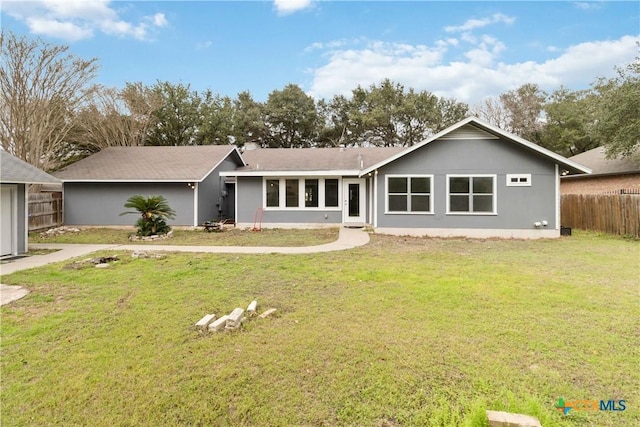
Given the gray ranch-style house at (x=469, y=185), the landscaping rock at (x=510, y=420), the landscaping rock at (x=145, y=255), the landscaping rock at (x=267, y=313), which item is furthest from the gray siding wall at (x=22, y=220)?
the landscaping rock at (x=510, y=420)

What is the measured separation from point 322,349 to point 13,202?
9712 millimetres

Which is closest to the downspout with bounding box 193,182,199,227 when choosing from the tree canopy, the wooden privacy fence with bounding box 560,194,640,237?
the tree canopy

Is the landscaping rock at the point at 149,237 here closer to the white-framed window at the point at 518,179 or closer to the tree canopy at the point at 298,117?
the tree canopy at the point at 298,117

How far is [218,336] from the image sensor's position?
3.65 meters

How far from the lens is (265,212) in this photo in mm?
14148

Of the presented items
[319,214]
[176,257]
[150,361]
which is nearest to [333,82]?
[319,214]

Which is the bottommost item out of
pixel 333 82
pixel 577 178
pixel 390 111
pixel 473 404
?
pixel 473 404

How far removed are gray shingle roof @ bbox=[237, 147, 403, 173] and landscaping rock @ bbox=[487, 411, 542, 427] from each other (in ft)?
39.1

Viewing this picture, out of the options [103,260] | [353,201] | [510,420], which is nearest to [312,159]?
[353,201]

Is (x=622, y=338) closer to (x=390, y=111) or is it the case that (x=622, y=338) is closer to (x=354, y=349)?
(x=354, y=349)

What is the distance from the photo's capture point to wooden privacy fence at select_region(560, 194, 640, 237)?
36.8 ft

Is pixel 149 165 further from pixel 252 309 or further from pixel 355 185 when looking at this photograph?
pixel 252 309

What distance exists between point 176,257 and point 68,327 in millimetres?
4399

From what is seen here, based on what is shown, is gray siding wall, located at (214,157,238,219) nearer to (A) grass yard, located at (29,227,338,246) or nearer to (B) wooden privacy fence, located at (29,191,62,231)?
(A) grass yard, located at (29,227,338,246)
